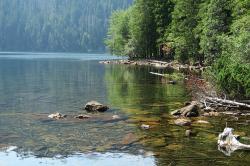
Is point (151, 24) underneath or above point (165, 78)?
above

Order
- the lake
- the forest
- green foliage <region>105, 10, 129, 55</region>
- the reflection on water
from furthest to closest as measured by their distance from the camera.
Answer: green foliage <region>105, 10, 129, 55</region>
the forest
the lake
the reflection on water

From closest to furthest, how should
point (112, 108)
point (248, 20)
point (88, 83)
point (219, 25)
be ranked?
point (112, 108) → point (248, 20) → point (88, 83) → point (219, 25)

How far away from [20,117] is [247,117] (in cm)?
1695

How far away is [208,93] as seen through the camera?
39.4 m

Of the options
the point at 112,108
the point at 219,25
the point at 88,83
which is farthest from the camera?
the point at 219,25

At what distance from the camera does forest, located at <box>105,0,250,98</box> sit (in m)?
36.4

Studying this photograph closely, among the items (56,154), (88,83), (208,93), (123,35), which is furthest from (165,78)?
(123,35)

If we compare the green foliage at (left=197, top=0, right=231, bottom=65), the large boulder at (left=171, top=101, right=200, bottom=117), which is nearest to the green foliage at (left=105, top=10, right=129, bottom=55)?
the green foliage at (left=197, top=0, right=231, bottom=65)

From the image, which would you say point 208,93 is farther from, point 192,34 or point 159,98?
point 192,34

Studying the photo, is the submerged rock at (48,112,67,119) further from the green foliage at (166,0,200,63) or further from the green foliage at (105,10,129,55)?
the green foliage at (105,10,129,55)

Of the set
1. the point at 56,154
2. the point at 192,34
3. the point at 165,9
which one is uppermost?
the point at 165,9

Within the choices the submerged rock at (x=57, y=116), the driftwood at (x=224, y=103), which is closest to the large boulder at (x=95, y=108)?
the submerged rock at (x=57, y=116)

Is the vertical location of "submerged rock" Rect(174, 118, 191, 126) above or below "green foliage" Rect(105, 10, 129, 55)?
below

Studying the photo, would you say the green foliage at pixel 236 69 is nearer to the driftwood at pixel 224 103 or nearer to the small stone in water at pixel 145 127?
the driftwood at pixel 224 103
